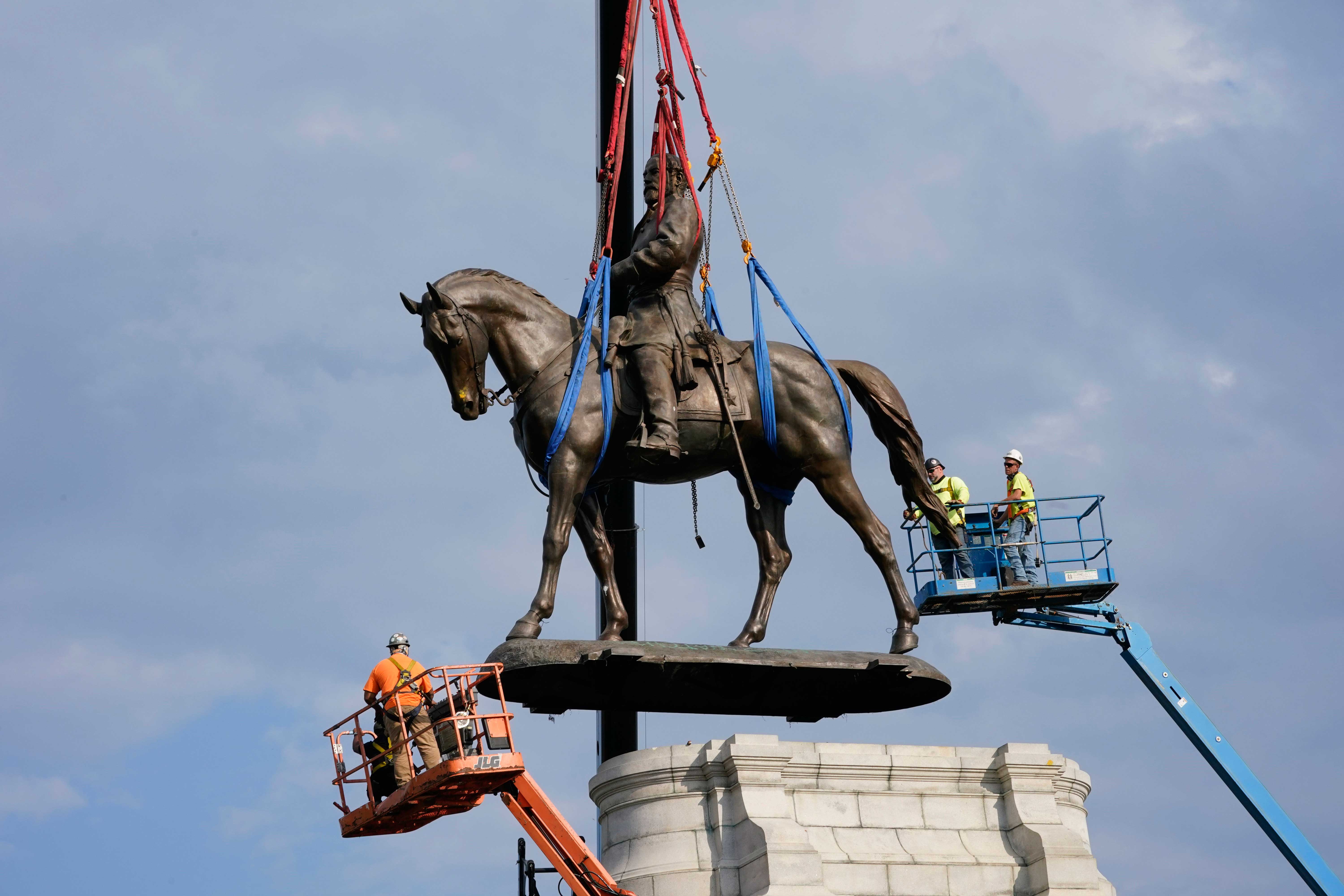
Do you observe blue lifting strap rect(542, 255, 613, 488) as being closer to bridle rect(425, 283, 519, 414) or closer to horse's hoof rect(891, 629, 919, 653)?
bridle rect(425, 283, 519, 414)

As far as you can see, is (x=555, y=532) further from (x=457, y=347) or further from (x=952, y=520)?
(x=952, y=520)

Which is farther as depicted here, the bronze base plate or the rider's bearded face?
the rider's bearded face

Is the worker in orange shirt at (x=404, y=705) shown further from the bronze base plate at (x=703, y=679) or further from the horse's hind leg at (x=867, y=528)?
the horse's hind leg at (x=867, y=528)

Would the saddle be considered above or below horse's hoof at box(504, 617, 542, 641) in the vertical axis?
above

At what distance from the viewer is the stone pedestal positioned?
53.6 feet

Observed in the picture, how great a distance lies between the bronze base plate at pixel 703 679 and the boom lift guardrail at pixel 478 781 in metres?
0.63

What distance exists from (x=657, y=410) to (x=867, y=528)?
8.68 ft

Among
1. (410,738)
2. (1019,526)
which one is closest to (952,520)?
(1019,526)

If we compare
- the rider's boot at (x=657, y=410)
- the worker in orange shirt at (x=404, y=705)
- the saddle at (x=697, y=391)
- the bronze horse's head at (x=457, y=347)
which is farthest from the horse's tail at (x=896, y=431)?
the worker in orange shirt at (x=404, y=705)

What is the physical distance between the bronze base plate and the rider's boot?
1826 millimetres

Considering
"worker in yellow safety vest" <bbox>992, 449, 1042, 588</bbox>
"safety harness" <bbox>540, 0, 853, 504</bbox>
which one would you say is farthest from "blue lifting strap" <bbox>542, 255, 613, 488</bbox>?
"worker in yellow safety vest" <bbox>992, 449, 1042, 588</bbox>

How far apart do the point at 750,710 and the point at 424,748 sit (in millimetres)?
3641

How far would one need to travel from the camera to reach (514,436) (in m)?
17.9

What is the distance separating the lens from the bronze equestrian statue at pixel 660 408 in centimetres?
1728
